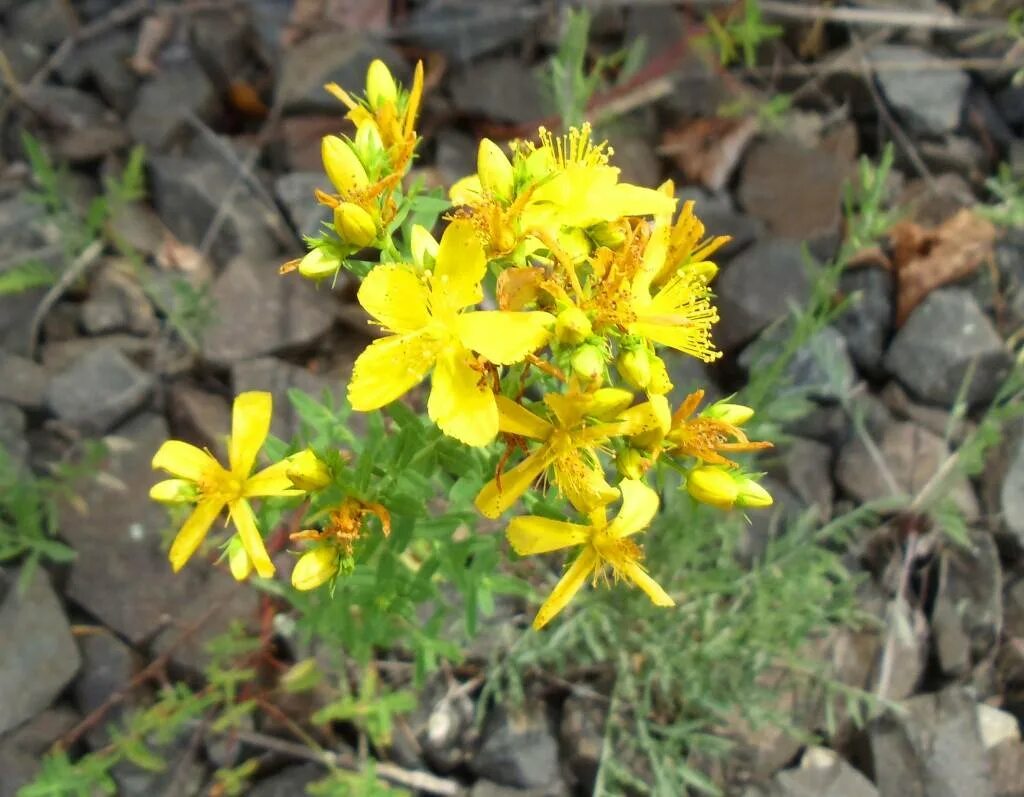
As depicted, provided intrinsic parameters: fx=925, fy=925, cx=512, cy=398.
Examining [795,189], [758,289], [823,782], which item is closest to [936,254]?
[795,189]

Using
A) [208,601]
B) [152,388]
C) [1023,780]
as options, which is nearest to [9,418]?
[152,388]

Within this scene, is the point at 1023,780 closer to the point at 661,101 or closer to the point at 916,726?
the point at 916,726

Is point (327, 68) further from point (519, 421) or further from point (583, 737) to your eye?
point (583, 737)

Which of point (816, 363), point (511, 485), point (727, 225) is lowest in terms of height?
point (816, 363)

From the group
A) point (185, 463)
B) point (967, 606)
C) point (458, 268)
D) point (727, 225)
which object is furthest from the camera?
point (727, 225)

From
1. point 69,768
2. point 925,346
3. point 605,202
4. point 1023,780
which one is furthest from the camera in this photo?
point 925,346

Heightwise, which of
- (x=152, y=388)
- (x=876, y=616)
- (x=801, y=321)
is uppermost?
(x=801, y=321)

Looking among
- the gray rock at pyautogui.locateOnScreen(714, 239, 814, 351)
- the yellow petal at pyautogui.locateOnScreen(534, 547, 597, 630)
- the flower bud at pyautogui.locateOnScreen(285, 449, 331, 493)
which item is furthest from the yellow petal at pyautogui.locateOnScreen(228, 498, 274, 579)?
the gray rock at pyautogui.locateOnScreen(714, 239, 814, 351)
